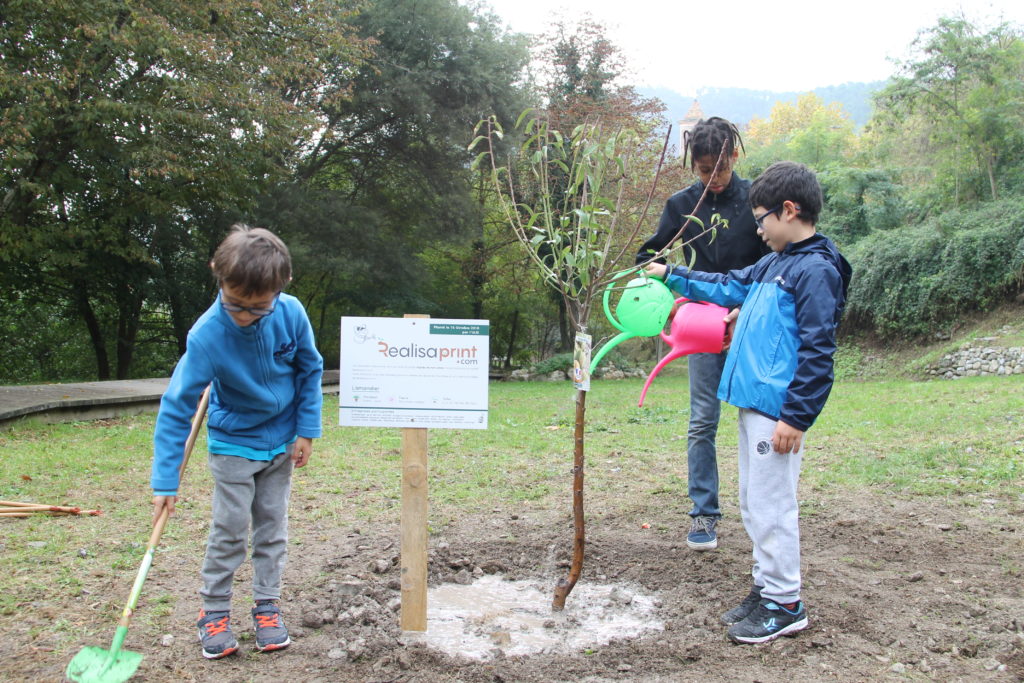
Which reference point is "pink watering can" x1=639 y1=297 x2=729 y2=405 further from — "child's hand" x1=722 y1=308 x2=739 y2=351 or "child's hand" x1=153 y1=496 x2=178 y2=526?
"child's hand" x1=153 y1=496 x2=178 y2=526

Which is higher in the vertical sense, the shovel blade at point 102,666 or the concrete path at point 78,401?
the shovel blade at point 102,666

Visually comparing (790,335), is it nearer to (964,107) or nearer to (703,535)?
(703,535)

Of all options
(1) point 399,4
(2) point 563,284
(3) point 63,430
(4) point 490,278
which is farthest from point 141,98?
(4) point 490,278

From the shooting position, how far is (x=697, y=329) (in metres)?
3.26

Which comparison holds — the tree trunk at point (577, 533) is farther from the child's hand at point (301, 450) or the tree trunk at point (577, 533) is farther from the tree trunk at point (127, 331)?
the tree trunk at point (127, 331)

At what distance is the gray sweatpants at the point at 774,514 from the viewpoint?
2.77 metres

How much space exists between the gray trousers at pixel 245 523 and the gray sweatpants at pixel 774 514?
180 centimetres

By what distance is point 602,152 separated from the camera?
291 cm

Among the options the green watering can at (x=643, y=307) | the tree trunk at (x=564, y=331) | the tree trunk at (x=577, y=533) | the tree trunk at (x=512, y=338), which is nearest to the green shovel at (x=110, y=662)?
the tree trunk at (x=577, y=533)

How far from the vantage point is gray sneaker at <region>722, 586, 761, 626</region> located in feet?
9.63

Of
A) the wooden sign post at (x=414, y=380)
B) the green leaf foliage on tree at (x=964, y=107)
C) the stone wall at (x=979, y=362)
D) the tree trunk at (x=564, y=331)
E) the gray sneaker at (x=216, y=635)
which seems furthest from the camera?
the tree trunk at (x=564, y=331)

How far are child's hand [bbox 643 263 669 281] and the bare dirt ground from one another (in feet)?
4.60

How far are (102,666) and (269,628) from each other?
578 millimetres

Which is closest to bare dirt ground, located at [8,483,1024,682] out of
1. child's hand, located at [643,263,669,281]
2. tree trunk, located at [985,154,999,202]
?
child's hand, located at [643,263,669,281]
